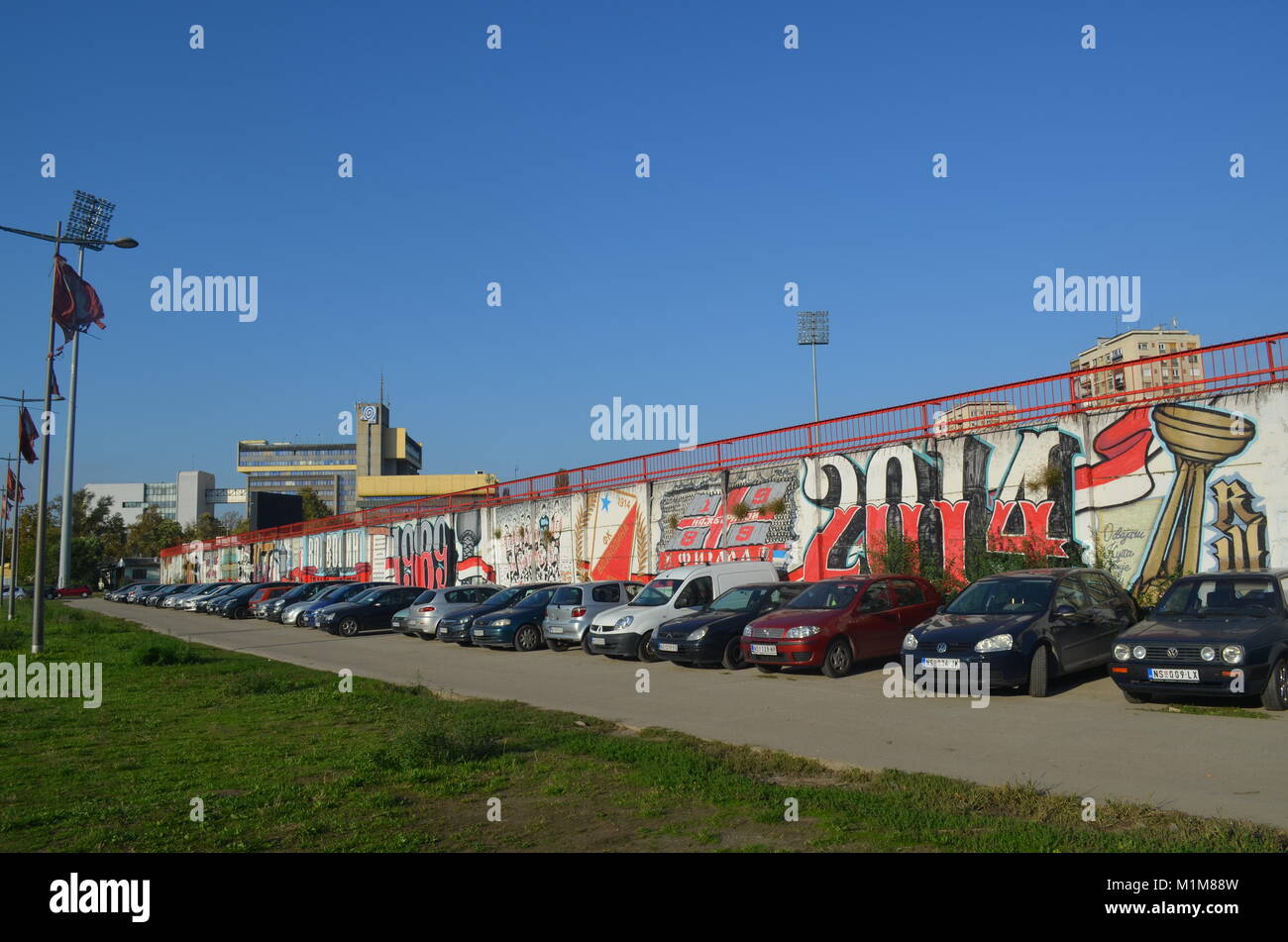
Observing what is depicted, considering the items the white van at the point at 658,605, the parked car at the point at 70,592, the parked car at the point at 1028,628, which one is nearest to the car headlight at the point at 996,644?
the parked car at the point at 1028,628

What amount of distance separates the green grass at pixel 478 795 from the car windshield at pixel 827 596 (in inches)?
233

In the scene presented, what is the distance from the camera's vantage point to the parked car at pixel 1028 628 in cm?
1168

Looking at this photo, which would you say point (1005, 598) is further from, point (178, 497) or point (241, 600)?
point (178, 497)

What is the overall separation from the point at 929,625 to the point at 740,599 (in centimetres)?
523

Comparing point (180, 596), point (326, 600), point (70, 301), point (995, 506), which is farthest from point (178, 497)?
point (995, 506)

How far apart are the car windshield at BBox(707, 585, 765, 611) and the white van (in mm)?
762

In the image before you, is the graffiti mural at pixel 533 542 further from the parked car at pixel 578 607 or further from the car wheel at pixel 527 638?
the parked car at pixel 578 607

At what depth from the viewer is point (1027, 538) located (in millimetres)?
19328

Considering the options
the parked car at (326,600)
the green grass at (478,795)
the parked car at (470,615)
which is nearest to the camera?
the green grass at (478,795)

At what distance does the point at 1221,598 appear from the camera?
11281 mm

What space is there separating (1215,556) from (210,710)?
16124mm

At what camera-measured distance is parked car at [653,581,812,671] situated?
16125 mm
